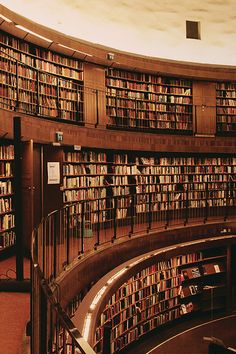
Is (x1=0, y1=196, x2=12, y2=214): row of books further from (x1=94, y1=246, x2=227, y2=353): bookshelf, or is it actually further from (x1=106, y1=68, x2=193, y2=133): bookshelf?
(x1=106, y1=68, x2=193, y2=133): bookshelf

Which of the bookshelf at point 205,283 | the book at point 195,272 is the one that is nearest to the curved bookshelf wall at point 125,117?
the bookshelf at point 205,283

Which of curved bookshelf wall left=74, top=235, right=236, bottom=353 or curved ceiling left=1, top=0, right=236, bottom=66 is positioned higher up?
curved ceiling left=1, top=0, right=236, bottom=66

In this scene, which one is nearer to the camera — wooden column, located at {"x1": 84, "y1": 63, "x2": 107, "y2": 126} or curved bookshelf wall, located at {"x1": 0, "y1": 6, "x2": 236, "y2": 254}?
curved bookshelf wall, located at {"x1": 0, "y1": 6, "x2": 236, "y2": 254}

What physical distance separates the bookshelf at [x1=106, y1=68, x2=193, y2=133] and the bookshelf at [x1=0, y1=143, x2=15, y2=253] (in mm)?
2953

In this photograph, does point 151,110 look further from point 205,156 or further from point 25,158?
point 25,158

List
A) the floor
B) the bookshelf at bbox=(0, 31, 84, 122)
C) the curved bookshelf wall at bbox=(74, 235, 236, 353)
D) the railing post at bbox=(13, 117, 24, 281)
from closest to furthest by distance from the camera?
the floor → the railing post at bbox=(13, 117, 24, 281) → the curved bookshelf wall at bbox=(74, 235, 236, 353) → the bookshelf at bbox=(0, 31, 84, 122)

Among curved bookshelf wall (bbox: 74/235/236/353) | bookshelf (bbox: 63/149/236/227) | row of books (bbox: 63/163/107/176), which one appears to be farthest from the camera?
bookshelf (bbox: 63/149/236/227)

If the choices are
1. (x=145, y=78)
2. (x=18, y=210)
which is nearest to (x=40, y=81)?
(x=145, y=78)

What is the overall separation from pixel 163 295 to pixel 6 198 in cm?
334

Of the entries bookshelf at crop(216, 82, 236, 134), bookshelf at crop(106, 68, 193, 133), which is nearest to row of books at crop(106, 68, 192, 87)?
bookshelf at crop(106, 68, 193, 133)

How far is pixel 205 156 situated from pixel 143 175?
175cm

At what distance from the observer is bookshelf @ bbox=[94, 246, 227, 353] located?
290 inches

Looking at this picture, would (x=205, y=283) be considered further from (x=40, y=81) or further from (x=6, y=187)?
(x=40, y=81)

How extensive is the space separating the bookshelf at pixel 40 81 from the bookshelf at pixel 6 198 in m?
0.64
